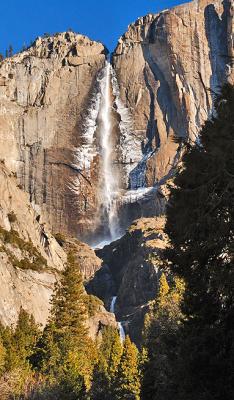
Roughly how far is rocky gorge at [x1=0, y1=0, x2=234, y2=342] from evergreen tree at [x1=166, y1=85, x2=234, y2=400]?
8497 centimetres

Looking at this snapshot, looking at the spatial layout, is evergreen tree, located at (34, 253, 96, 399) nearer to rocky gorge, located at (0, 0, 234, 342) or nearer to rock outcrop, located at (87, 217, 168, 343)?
rock outcrop, located at (87, 217, 168, 343)

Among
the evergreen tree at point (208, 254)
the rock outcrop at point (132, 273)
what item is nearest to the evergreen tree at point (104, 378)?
the evergreen tree at point (208, 254)

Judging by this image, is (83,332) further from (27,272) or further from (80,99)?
(80,99)

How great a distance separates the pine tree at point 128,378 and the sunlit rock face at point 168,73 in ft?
247

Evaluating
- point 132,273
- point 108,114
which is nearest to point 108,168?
point 108,114

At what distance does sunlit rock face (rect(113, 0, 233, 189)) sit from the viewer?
122875mm

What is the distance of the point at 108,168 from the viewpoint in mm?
127000

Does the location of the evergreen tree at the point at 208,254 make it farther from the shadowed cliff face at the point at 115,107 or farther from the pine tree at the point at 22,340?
the shadowed cliff face at the point at 115,107

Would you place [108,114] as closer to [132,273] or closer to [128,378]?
[132,273]

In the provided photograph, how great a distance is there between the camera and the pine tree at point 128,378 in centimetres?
4562

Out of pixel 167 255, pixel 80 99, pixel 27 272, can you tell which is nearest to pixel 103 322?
pixel 27 272

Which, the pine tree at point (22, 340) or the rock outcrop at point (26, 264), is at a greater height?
the rock outcrop at point (26, 264)

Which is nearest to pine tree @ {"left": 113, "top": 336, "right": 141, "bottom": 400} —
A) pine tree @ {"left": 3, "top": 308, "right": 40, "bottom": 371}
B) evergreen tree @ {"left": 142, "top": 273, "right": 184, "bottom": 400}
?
pine tree @ {"left": 3, "top": 308, "right": 40, "bottom": 371}

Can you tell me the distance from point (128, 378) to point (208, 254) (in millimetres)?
27247
